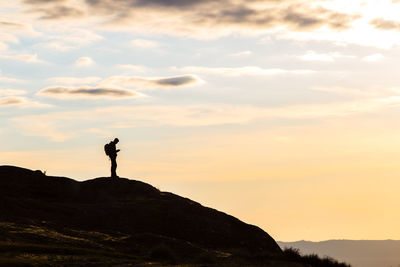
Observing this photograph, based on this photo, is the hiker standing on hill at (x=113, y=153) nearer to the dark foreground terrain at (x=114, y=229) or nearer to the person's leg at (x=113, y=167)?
the person's leg at (x=113, y=167)

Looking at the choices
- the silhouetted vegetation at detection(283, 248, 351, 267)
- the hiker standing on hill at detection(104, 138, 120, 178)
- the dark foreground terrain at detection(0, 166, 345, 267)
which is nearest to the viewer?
the dark foreground terrain at detection(0, 166, 345, 267)

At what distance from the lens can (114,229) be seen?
5731 centimetres

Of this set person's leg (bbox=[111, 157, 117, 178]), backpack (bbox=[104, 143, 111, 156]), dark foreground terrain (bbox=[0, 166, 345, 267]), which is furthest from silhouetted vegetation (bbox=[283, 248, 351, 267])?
backpack (bbox=[104, 143, 111, 156])

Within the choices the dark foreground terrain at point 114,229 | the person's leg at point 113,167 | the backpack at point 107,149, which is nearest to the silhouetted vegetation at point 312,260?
the dark foreground terrain at point 114,229

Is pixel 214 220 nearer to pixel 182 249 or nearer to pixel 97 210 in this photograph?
pixel 97 210

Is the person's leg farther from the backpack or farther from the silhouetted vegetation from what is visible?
the silhouetted vegetation

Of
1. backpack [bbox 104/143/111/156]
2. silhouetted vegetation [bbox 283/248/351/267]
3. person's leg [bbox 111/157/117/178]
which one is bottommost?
silhouetted vegetation [bbox 283/248/351/267]

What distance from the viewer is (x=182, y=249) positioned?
161 feet

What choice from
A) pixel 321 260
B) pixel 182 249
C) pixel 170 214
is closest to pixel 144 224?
pixel 170 214

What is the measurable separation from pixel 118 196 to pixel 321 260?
26.4 meters

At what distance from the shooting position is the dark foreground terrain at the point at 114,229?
41.2m

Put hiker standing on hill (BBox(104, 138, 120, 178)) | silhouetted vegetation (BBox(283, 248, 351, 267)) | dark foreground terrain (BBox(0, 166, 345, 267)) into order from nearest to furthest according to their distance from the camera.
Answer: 1. dark foreground terrain (BBox(0, 166, 345, 267))
2. silhouetted vegetation (BBox(283, 248, 351, 267))
3. hiker standing on hill (BBox(104, 138, 120, 178))

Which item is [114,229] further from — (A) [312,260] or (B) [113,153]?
(B) [113,153]

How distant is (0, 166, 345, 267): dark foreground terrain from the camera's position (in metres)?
41.2
